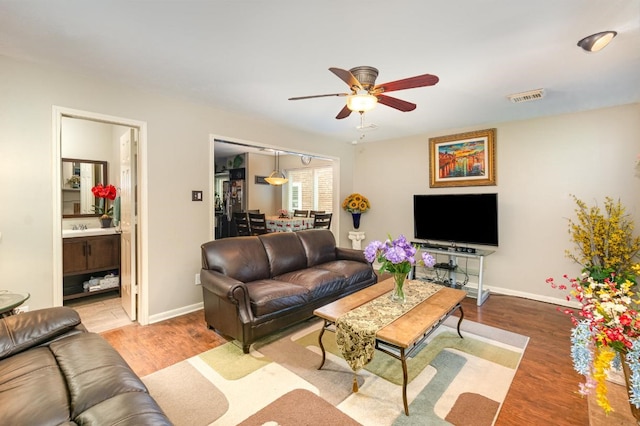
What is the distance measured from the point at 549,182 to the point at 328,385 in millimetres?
3758

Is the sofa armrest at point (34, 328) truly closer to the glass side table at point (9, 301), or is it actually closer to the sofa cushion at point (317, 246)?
the glass side table at point (9, 301)

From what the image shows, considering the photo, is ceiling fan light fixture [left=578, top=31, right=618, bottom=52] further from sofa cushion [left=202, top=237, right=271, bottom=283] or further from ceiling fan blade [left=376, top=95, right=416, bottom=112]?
sofa cushion [left=202, top=237, right=271, bottom=283]

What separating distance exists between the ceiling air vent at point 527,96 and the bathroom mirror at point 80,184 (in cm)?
549

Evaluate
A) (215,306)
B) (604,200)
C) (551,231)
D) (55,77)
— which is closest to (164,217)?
(215,306)

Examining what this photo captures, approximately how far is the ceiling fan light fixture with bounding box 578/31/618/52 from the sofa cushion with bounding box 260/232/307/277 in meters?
3.15

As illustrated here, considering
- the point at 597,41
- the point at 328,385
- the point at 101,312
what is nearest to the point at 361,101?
the point at 597,41

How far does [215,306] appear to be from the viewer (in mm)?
2838

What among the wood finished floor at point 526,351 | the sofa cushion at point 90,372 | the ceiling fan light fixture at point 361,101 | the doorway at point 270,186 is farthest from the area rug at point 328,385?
the doorway at point 270,186

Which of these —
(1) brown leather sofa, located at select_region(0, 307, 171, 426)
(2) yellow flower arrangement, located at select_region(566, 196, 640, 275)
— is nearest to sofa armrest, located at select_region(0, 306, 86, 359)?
(1) brown leather sofa, located at select_region(0, 307, 171, 426)

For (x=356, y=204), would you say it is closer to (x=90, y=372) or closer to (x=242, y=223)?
→ (x=242, y=223)

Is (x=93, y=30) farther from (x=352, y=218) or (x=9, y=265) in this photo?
(x=352, y=218)

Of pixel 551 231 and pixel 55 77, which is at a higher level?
pixel 55 77

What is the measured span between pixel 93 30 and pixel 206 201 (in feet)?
6.46

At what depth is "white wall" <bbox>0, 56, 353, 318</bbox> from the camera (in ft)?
7.86
